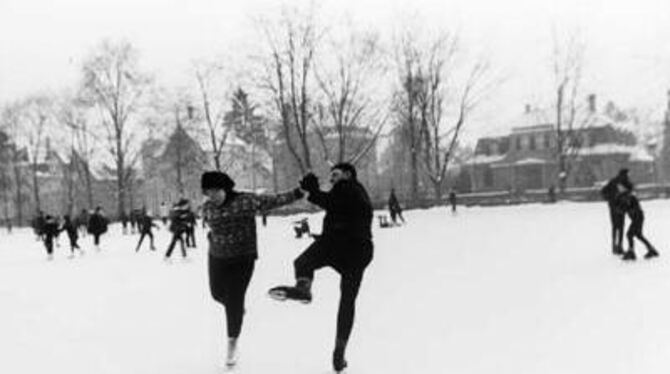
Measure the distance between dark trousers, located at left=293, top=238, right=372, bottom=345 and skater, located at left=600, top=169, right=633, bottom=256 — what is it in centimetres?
931

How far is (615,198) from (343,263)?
32.1 ft

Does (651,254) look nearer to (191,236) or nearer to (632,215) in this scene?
(632,215)

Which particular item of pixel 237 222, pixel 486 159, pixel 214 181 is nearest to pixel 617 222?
pixel 237 222

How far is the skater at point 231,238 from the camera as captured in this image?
7137 millimetres

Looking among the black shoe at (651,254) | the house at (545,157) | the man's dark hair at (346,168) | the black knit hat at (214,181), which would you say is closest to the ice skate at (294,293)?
the man's dark hair at (346,168)

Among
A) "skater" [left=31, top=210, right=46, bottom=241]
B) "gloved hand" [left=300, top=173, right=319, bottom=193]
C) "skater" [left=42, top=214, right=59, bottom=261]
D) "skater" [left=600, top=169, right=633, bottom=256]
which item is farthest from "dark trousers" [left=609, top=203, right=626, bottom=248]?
"skater" [left=31, top=210, right=46, bottom=241]

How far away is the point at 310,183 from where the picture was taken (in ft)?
21.9

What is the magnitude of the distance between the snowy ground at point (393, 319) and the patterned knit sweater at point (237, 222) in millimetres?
1073

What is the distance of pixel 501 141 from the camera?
7412cm

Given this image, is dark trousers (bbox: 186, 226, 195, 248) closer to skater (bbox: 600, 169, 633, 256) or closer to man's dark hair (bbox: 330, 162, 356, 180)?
skater (bbox: 600, 169, 633, 256)

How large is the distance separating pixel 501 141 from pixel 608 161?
977 centimetres

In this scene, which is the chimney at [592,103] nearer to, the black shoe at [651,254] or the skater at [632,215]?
the black shoe at [651,254]

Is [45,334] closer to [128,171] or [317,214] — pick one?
[317,214]

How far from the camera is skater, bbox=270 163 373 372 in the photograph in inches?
261
